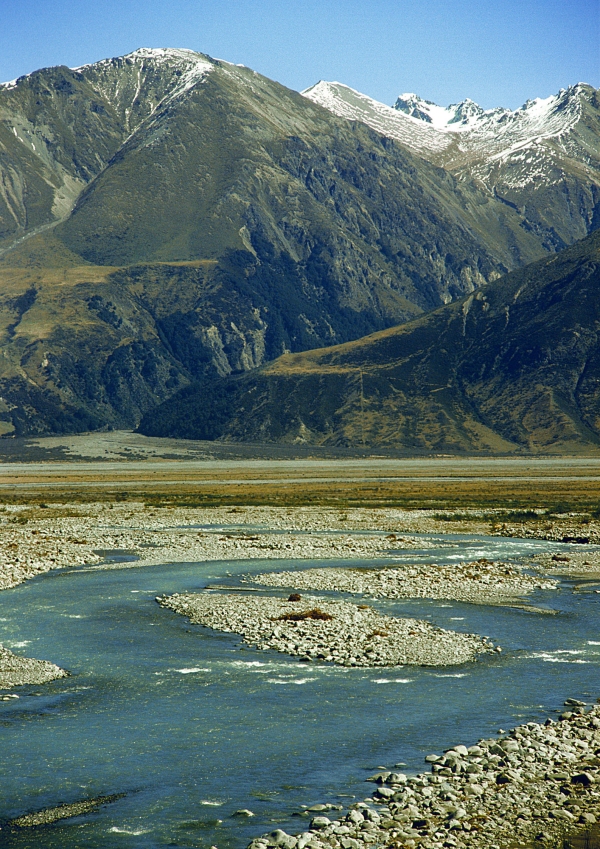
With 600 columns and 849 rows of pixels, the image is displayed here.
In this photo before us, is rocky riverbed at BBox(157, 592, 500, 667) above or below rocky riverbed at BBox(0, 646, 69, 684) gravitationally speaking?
below

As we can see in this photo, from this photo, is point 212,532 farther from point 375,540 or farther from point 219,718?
point 219,718

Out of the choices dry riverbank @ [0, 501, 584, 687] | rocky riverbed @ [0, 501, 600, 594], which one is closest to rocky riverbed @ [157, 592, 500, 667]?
dry riverbank @ [0, 501, 584, 687]

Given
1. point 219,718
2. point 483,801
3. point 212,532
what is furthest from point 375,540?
point 483,801

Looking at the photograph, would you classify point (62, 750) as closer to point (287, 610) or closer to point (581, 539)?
point (287, 610)

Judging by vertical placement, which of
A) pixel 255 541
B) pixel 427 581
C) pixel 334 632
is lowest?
pixel 255 541

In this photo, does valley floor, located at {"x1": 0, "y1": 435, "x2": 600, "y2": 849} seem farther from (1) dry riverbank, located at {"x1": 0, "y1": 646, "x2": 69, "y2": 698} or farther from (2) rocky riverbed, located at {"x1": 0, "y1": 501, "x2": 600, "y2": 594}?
(2) rocky riverbed, located at {"x1": 0, "y1": 501, "x2": 600, "y2": 594}

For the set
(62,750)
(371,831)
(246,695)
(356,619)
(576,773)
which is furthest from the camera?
(356,619)

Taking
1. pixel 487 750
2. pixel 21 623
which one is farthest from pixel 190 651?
pixel 487 750
